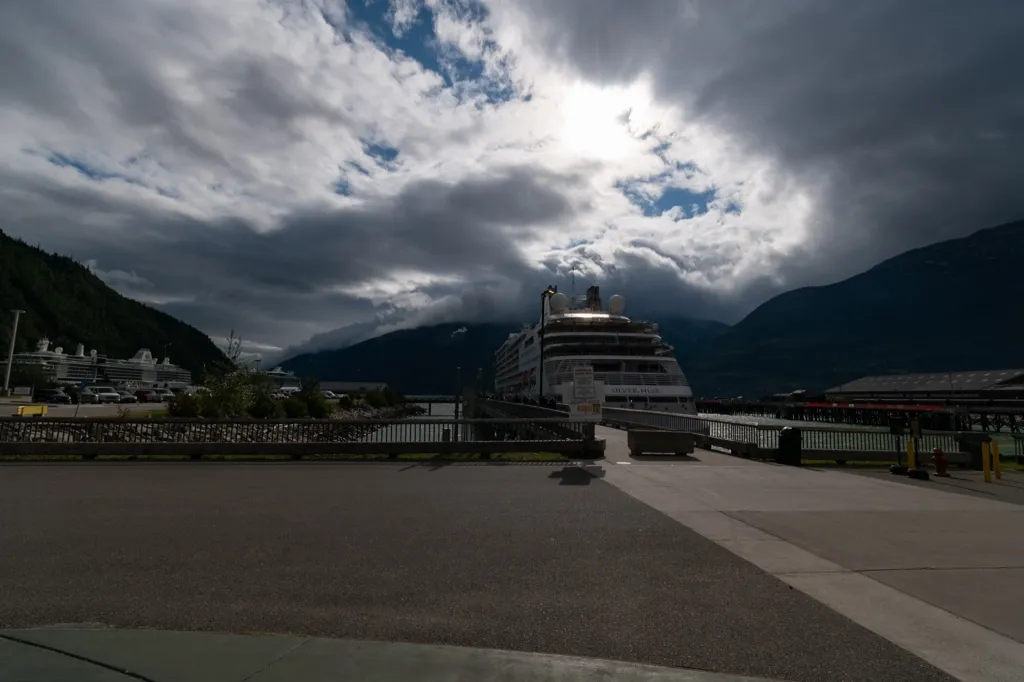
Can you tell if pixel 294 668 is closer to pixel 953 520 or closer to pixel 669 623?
pixel 669 623

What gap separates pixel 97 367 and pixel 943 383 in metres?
172

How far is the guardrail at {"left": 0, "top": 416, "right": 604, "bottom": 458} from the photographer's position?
17.9 metres

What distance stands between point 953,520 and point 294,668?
32.4 ft

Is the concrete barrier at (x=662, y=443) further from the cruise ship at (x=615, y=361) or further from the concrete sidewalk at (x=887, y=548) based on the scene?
the cruise ship at (x=615, y=361)

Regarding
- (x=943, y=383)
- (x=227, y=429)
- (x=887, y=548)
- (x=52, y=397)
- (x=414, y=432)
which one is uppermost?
(x=943, y=383)

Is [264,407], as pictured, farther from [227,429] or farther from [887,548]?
[887,548]

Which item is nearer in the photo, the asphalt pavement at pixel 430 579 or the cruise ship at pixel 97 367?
the asphalt pavement at pixel 430 579

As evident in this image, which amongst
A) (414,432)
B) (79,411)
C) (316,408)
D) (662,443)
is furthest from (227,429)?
(316,408)

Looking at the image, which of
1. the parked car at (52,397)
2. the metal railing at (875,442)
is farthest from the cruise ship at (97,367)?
the metal railing at (875,442)

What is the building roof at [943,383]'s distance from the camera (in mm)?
87938

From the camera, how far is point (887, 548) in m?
8.05

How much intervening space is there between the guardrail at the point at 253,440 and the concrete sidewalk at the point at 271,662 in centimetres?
1314

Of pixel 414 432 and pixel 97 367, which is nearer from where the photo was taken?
pixel 414 432

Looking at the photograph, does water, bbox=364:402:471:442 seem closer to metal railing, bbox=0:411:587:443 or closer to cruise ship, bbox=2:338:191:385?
metal railing, bbox=0:411:587:443
